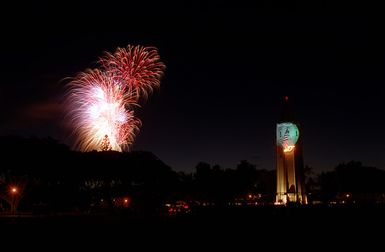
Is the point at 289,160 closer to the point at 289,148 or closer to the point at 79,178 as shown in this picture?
the point at 289,148

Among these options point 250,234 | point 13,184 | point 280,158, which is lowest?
point 250,234

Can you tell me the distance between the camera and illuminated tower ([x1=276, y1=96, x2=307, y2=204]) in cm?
9273

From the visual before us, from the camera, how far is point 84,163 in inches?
2677

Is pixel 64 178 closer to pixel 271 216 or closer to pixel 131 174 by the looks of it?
pixel 131 174

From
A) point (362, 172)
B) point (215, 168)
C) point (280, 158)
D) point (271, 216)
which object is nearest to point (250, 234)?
point (271, 216)

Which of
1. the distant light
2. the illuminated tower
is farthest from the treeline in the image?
the distant light

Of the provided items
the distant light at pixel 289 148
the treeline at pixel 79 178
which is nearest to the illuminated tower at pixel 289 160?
the distant light at pixel 289 148

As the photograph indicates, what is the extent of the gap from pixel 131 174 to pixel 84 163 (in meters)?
8.16

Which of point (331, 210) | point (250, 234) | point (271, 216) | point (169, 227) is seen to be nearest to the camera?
point (250, 234)

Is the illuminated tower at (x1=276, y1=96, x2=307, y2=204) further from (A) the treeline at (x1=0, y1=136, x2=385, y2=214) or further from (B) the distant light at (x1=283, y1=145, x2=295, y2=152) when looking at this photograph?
(A) the treeline at (x1=0, y1=136, x2=385, y2=214)

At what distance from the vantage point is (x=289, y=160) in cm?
9525

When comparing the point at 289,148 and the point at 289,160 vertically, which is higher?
the point at 289,148

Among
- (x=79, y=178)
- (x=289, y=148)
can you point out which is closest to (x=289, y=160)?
(x=289, y=148)

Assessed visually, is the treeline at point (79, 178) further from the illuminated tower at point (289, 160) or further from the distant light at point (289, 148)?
the distant light at point (289, 148)
